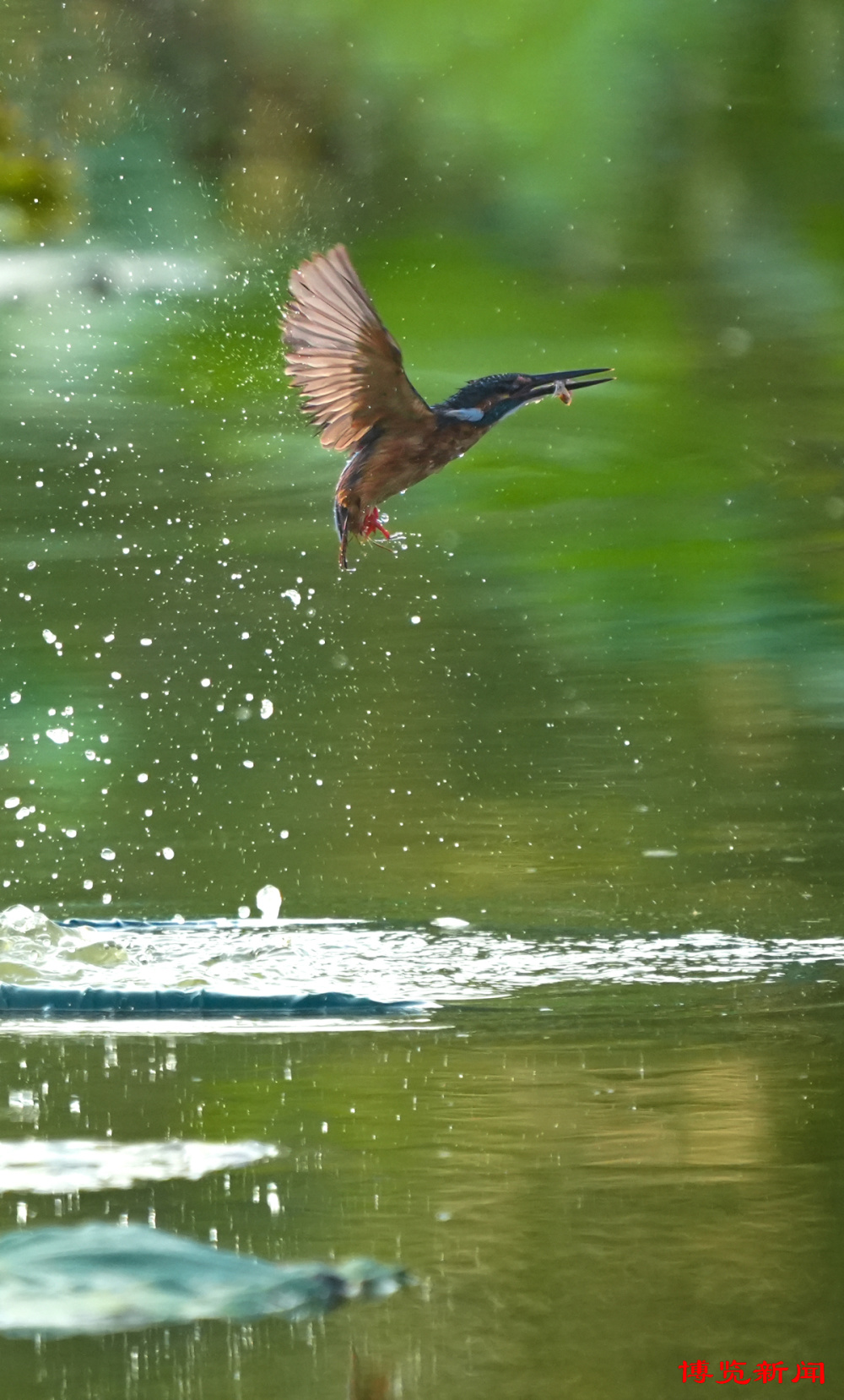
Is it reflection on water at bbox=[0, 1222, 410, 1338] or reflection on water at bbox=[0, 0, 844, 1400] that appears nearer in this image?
reflection on water at bbox=[0, 1222, 410, 1338]

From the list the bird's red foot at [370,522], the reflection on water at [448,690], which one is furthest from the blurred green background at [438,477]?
the bird's red foot at [370,522]

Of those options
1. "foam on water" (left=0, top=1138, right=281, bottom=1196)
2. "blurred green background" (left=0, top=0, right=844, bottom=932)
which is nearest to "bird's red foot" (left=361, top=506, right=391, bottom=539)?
"blurred green background" (left=0, top=0, right=844, bottom=932)

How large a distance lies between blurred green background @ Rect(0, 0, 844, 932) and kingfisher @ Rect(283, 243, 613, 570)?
2.74ft

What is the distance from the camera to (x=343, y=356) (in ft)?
13.4

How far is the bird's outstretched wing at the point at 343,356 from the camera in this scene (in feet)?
13.1

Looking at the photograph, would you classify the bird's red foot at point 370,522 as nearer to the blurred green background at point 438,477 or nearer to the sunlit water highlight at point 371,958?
the sunlit water highlight at point 371,958

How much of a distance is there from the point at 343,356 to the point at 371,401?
0.08 m

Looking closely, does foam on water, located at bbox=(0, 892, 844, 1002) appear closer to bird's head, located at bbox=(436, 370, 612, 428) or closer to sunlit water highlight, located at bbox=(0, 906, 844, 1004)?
sunlit water highlight, located at bbox=(0, 906, 844, 1004)

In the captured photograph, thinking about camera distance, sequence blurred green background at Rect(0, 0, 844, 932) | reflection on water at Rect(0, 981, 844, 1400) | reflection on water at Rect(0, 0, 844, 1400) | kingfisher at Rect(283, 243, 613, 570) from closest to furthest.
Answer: reflection on water at Rect(0, 981, 844, 1400) < reflection on water at Rect(0, 0, 844, 1400) < kingfisher at Rect(283, 243, 613, 570) < blurred green background at Rect(0, 0, 844, 932)

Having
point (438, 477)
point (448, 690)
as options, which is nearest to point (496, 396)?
point (448, 690)

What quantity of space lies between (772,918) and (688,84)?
348 inches

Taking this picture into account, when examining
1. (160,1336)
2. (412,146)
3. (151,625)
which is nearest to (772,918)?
(160,1336)

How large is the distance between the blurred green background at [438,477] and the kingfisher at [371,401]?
836 millimetres

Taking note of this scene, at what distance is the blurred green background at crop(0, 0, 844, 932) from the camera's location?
17.9 ft
